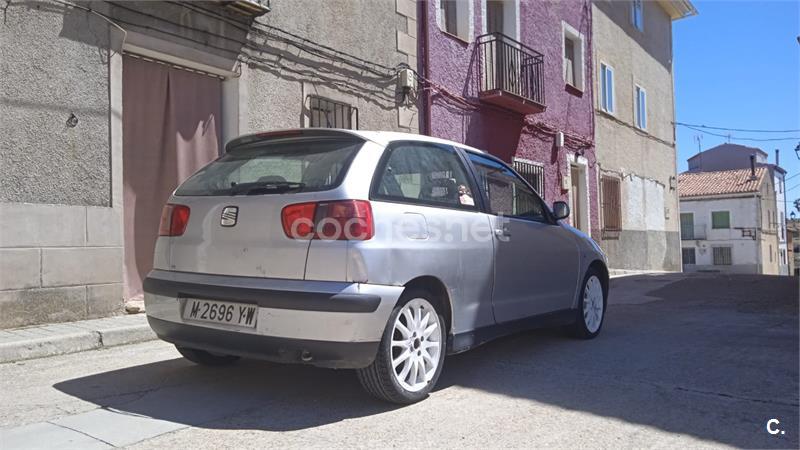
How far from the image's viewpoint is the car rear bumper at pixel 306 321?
10.2 ft

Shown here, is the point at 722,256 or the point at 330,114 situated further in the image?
the point at 722,256

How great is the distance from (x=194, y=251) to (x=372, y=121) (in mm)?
6148

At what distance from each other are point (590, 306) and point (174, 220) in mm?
3552

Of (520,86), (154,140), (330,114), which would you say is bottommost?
(154,140)

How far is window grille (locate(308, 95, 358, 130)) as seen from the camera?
28.2 ft

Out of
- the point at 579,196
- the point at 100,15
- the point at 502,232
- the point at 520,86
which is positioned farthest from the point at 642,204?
the point at 100,15

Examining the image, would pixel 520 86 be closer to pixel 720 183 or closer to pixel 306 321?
A: pixel 306 321

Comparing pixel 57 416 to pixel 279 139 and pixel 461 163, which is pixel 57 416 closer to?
pixel 279 139

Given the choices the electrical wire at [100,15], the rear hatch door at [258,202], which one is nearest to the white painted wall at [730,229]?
the electrical wire at [100,15]

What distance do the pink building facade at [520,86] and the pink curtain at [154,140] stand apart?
13.9ft

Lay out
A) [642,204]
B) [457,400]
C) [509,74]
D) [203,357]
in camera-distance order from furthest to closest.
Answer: [642,204] < [509,74] < [203,357] < [457,400]

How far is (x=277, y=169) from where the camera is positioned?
3.58 metres

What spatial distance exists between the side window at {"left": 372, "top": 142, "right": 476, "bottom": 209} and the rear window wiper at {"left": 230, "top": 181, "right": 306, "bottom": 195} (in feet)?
1.44

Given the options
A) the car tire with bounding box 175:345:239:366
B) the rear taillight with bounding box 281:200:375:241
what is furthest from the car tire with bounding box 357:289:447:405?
the car tire with bounding box 175:345:239:366
